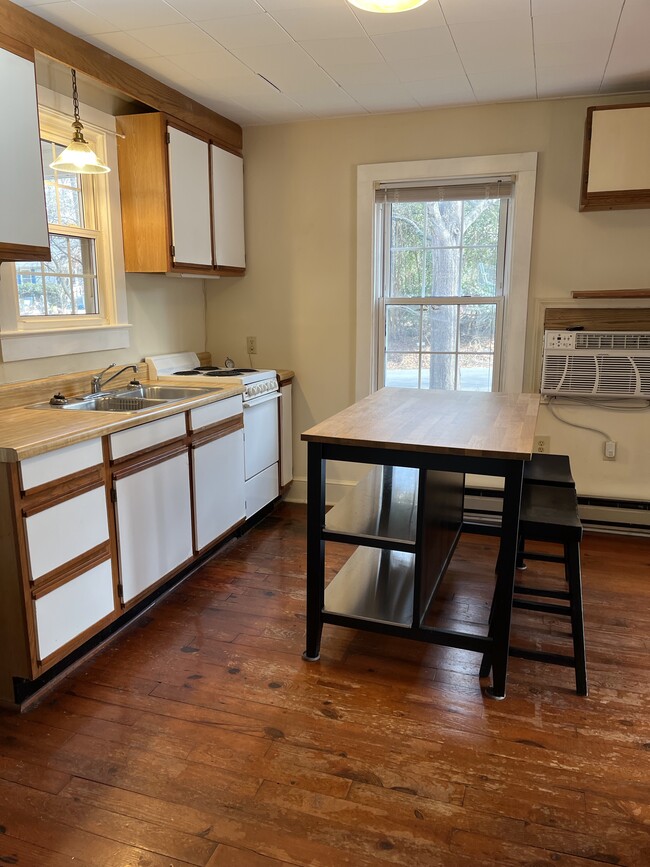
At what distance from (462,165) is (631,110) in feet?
2.97

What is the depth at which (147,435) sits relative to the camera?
266 centimetres

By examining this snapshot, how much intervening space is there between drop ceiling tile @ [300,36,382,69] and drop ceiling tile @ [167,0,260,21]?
0.39 m

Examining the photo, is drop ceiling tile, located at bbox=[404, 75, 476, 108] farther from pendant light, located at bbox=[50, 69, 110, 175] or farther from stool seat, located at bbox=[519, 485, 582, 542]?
stool seat, located at bbox=[519, 485, 582, 542]

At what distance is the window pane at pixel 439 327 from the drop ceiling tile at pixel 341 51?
1.49 m

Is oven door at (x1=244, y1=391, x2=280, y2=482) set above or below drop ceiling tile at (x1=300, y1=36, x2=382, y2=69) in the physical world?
below

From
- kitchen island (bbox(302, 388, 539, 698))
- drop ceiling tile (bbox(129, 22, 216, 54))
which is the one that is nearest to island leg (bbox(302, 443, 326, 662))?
kitchen island (bbox(302, 388, 539, 698))

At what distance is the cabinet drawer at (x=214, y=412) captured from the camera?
3.04 m

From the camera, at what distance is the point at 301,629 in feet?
8.82

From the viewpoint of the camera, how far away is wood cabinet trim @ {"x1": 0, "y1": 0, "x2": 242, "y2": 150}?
2.37 metres

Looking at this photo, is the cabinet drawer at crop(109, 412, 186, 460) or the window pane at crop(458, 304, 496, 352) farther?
the window pane at crop(458, 304, 496, 352)

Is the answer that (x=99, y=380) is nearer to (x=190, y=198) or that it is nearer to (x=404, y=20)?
(x=190, y=198)

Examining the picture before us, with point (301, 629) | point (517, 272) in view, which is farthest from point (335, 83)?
point (301, 629)

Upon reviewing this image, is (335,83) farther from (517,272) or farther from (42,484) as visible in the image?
(42,484)

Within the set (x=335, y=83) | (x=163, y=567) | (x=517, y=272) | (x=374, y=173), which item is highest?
(x=335, y=83)
